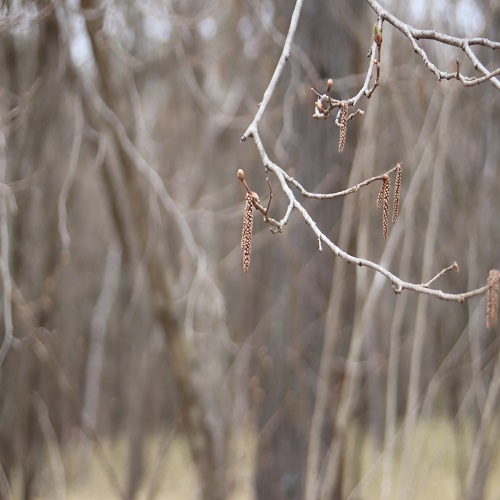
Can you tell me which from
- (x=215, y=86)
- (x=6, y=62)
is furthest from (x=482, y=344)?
(x=215, y=86)

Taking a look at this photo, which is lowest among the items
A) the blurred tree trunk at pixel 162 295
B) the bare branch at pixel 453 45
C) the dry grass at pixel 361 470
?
the dry grass at pixel 361 470

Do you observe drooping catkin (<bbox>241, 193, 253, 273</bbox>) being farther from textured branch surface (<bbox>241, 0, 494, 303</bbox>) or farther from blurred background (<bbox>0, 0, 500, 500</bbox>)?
blurred background (<bbox>0, 0, 500, 500</bbox>)

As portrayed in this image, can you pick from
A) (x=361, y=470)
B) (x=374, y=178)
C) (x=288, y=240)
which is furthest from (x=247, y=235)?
(x=361, y=470)

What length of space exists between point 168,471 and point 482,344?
248 inches

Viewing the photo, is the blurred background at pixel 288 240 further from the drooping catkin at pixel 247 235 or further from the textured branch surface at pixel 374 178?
the drooping catkin at pixel 247 235

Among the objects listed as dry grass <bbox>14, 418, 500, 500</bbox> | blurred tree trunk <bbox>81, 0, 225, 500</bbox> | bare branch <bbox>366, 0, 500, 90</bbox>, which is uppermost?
bare branch <bbox>366, 0, 500, 90</bbox>

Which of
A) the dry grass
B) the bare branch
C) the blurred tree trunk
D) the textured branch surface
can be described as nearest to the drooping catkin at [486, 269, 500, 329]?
the textured branch surface

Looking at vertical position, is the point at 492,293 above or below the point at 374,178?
below

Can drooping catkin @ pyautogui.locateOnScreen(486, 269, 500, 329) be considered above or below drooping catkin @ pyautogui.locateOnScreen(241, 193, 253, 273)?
below

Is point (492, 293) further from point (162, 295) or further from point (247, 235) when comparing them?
point (162, 295)

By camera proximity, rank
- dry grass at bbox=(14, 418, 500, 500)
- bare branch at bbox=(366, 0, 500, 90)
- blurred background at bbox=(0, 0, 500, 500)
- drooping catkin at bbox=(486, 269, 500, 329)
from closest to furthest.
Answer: bare branch at bbox=(366, 0, 500, 90) → drooping catkin at bbox=(486, 269, 500, 329) → blurred background at bbox=(0, 0, 500, 500) → dry grass at bbox=(14, 418, 500, 500)

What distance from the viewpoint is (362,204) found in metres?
3.13

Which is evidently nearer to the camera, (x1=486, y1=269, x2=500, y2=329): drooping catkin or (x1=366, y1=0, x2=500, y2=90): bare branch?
(x1=366, y1=0, x2=500, y2=90): bare branch

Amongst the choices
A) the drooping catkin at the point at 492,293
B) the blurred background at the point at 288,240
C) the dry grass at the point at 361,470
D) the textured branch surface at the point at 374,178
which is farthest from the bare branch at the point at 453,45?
the dry grass at the point at 361,470
